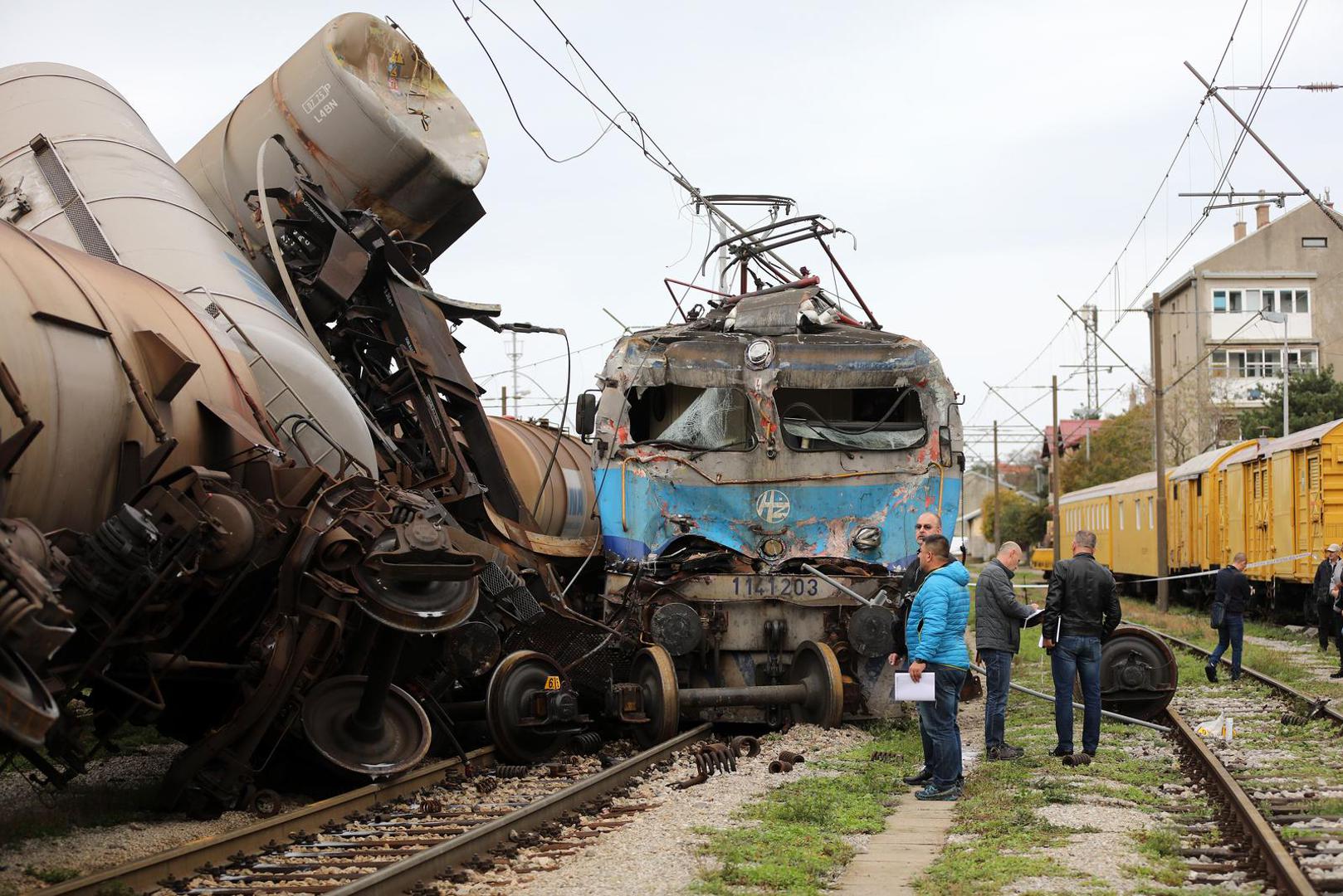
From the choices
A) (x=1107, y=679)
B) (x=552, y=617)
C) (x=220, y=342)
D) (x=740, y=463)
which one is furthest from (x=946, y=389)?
(x=220, y=342)

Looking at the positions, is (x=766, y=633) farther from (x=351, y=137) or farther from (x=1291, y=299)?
(x=1291, y=299)

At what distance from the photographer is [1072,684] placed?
10.7 metres

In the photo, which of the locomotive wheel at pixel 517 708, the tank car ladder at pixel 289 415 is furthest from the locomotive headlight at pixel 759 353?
the tank car ladder at pixel 289 415

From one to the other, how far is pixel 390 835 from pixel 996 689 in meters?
5.02

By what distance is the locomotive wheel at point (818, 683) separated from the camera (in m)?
11.8

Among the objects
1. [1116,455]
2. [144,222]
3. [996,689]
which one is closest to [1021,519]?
[1116,455]

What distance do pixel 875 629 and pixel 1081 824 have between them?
3.70 meters

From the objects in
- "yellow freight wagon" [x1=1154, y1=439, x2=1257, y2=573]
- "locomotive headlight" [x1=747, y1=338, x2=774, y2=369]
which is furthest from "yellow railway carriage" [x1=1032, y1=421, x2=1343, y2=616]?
"locomotive headlight" [x1=747, y1=338, x2=774, y2=369]

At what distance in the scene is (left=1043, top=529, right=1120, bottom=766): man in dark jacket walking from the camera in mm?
10797

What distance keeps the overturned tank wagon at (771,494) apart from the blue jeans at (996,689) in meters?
1.02

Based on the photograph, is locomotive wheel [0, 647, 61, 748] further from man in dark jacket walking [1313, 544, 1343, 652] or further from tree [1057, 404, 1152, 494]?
tree [1057, 404, 1152, 494]

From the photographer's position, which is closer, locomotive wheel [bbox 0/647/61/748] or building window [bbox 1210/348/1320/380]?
locomotive wheel [bbox 0/647/61/748]

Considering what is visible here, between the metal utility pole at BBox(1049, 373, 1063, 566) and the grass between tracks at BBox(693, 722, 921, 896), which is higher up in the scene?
the metal utility pole at BBox(1049, 373, 1063, 566)

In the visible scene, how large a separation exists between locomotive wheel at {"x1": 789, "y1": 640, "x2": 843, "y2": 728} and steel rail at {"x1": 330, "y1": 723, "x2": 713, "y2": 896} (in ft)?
5.03
